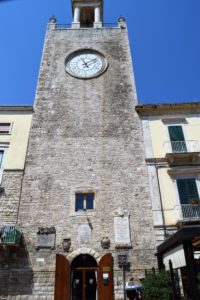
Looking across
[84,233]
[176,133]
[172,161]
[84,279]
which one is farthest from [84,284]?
[176,133]

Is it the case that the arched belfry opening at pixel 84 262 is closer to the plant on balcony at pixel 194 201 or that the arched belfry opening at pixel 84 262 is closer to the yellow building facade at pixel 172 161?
the yellow building facade at pixel 172 161

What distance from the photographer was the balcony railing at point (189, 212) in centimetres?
1157

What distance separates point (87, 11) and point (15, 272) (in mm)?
22198

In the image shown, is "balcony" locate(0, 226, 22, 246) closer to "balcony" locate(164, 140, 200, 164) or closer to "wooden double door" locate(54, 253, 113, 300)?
"wooden double door" locate(54, 253, 113, 300)

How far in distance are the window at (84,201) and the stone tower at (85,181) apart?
48mm

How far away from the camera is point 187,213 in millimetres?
11883

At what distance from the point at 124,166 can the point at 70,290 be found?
20.3 ft

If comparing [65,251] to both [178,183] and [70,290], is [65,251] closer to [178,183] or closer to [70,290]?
[70,290]

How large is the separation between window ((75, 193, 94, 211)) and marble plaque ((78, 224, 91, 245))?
2.96 ft

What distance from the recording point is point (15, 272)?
10781mm

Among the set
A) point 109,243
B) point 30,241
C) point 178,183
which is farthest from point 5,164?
point 178,183

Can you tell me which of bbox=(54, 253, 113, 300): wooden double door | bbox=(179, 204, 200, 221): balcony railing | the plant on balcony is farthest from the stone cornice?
bbox=(54, 253, 113, 300): wooden double door

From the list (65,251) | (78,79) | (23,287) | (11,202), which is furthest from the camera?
(78,79)

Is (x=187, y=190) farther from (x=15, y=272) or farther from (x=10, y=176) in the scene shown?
(x=10, y=176)
